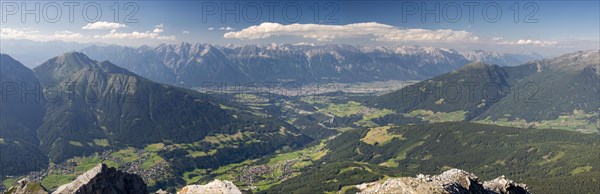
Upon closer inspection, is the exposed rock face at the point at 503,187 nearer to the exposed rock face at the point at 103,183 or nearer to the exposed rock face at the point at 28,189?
the exposed rock face at the point at 103,183

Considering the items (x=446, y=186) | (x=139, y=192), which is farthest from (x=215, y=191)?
(x=139, y=192)

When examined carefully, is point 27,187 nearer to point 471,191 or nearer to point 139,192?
point 139,192

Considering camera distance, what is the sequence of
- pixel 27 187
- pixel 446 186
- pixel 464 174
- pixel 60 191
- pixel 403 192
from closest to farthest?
pixel 403 192 < pixel 446 186 < pixel 60 191 < pixel 464 174 < pixel 27 187

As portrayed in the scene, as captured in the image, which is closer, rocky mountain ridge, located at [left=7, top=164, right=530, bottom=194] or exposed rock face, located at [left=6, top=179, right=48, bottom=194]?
rocky mountain ridge, located at [left=7, top=164, right=530, bottom=194]

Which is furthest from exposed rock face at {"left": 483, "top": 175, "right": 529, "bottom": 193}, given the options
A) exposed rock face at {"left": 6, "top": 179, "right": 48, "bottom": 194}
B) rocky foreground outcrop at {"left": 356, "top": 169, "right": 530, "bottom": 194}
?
exposed rock face at {"left": 6, "top": 179, "right": 48, "bottom": 194}

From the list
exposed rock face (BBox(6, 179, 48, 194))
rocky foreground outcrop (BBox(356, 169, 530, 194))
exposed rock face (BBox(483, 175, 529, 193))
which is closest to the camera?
rocky foreground outcrop (BBox(356, 169, 530, 194))

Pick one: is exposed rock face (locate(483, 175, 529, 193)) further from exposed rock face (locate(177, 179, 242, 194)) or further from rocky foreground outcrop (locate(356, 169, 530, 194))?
exposed rock face (locate(177, 179, 242, 194))

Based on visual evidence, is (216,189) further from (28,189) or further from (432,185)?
(28,189)

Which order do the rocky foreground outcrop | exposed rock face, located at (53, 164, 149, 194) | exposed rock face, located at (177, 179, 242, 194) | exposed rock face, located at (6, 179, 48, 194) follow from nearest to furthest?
exposed rock face, located at (177, 179, 242, 194) → the rocky foreground outcrop → exposed rock face, located at (53, 164, 149, 194) → exposed rock face, located at (6, 179, 48, 194)
